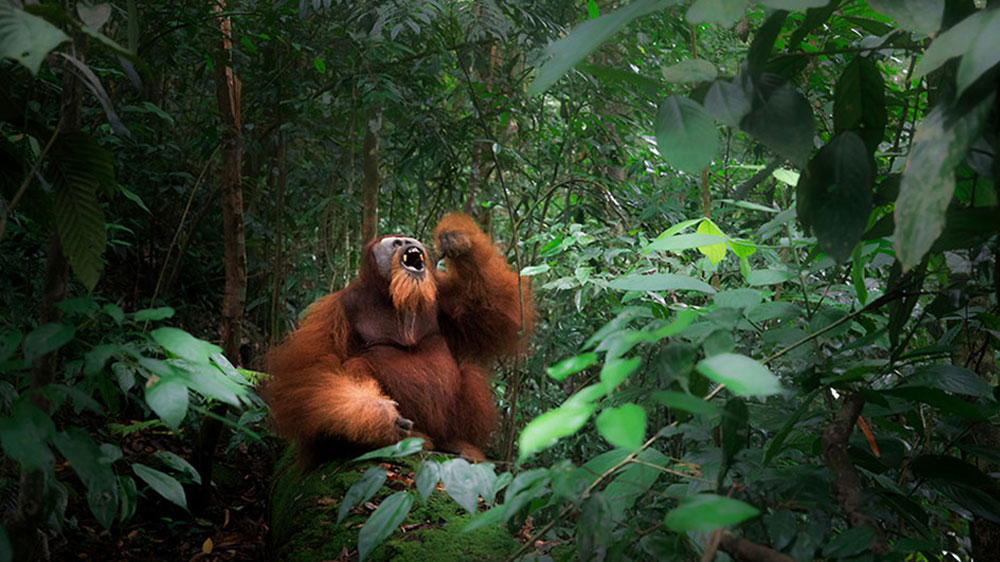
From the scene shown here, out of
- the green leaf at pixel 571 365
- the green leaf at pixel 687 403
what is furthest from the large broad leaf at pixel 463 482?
the green leaf at pixel 687 403

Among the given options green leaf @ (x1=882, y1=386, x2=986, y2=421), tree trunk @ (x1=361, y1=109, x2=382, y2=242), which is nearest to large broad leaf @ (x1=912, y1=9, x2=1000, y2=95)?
green leaf @ (x1=882, y1=386, x2=986, y2=421)

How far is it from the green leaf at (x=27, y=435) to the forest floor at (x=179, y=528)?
2.10 meters

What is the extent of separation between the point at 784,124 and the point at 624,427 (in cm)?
55

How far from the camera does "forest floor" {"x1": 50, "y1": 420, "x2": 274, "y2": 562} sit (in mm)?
3209

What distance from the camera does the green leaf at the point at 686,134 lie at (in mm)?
992

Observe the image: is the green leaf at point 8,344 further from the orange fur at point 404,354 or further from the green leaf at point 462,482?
the orange fur at point 404,354

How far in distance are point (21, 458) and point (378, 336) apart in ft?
8.39

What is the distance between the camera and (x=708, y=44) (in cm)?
570

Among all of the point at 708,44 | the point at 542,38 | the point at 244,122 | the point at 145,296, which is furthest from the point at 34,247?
the point at 708,44

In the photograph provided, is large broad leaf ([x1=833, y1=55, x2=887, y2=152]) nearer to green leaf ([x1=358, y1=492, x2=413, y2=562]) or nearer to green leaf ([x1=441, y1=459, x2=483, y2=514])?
green leaf ([x1=441, y1=459, x2=483, y2=514])

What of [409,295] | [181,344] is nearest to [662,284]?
[181,344]

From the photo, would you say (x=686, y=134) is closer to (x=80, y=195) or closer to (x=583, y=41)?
(x=583, y=41)

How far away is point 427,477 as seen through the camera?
119 centimetres

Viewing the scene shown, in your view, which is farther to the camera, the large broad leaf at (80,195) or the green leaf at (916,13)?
the large broad leaf at (80,195)
